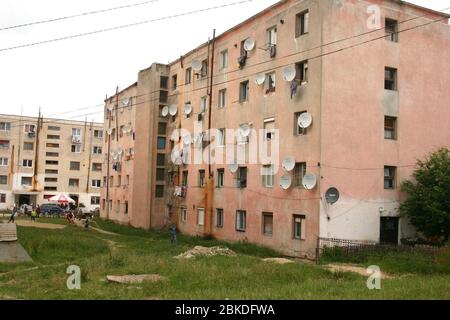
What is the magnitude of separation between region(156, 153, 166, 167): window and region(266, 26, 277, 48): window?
54.4ft

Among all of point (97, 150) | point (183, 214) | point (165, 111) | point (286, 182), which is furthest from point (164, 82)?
point (97, 150)

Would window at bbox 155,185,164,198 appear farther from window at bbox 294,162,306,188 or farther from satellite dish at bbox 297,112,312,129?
satellite dish at bbox 297,112,312,129

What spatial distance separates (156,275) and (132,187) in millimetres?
30202

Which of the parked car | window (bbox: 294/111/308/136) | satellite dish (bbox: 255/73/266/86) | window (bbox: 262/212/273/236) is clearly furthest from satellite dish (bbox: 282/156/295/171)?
the parked car

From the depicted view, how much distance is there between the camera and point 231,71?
3284cm

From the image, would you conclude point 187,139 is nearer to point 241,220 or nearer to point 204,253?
point 241,220

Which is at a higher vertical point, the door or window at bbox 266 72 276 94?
window at bbox 266 72 276 94

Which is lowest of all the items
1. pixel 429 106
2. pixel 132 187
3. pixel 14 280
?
pixel 14 280

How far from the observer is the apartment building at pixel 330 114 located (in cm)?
2527

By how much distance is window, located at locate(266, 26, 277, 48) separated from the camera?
1145 inches

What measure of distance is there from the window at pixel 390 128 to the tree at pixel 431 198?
2.01m

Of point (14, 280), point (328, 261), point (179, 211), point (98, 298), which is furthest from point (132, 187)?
point (98, 298)

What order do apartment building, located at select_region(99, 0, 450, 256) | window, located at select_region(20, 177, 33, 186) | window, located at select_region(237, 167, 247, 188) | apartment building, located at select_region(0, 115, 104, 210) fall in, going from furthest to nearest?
1. window, located at select_region(20, 177, 33, 186)
2. apartment building, located at select_region(0, 115, 104, 210)
3. window, located at select_region(237, 167, 247, 188)
4. apartment building, located at select_region(99, 0, 450, 256)
